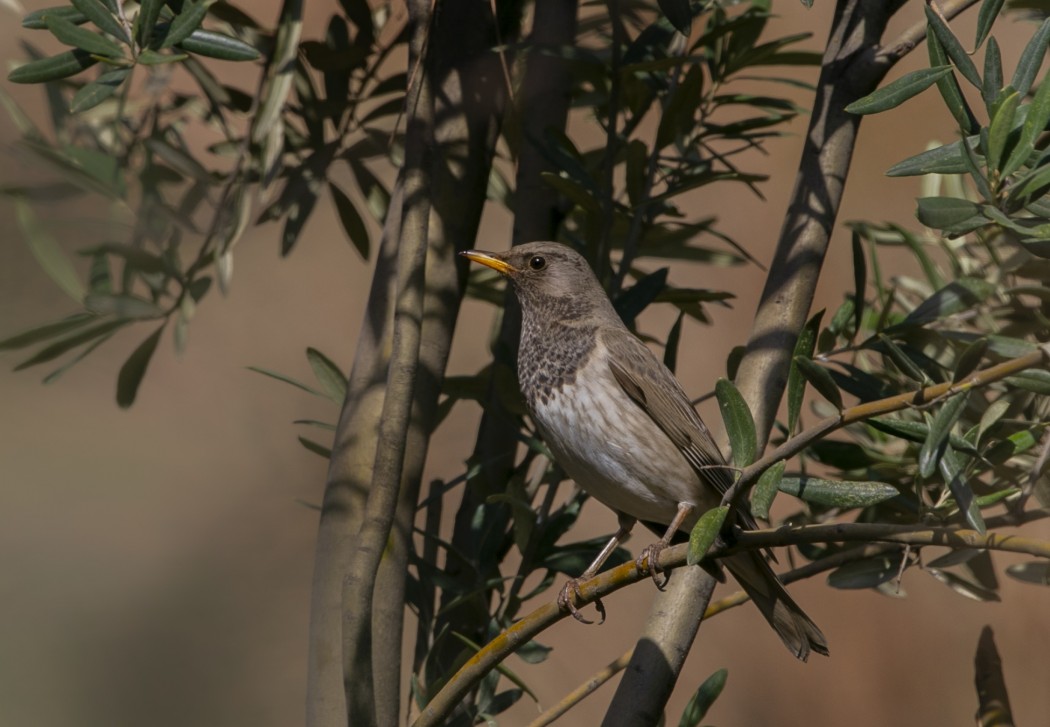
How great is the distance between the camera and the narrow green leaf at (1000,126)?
1442 millimetres

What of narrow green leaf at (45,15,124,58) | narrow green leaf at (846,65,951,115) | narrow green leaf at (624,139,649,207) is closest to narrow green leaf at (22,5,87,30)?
narrow green leaf at (45,15,124,58)

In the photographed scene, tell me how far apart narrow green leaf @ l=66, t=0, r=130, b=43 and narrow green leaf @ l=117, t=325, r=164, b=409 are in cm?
71

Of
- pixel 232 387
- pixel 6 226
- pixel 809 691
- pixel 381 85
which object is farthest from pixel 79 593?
pixel 809 691

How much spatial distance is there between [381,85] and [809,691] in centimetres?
334

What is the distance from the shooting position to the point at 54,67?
5.82 feet

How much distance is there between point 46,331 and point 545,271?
1036mm

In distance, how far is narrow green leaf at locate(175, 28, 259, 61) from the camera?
5.92 feet

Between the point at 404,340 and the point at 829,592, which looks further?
the point at 829,592

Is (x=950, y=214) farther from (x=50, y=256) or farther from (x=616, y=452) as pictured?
(x=50, y=256)

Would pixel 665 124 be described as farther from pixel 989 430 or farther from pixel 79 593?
pixel 79 593

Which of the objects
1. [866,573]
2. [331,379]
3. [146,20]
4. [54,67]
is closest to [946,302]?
[866,573]

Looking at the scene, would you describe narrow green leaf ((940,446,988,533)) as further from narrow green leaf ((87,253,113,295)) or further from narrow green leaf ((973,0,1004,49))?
narrow green leaf ((87,253,113,295))

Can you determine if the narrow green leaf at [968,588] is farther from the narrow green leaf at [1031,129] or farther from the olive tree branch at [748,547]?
the narrow green leaf at [1031,129]

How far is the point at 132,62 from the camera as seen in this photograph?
1.74 metres
